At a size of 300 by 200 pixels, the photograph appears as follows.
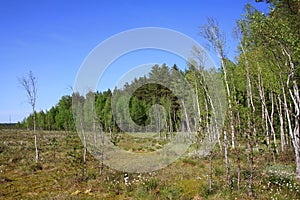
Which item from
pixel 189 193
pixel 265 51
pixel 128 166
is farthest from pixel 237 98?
pixel 128 166

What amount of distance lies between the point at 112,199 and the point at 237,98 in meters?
5.98

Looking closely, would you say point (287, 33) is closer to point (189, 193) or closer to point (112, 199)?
point (189, 193)

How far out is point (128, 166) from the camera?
1684 centimetres

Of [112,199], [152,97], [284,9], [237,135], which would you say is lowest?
[112,199]

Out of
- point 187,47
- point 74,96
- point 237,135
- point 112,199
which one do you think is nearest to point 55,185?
point 112,199

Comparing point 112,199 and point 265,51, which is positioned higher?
point 265,51

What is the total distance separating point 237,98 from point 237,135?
1.36 m

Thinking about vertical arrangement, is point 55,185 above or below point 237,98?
below

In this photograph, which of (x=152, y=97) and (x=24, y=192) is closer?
(x=24, y=192)

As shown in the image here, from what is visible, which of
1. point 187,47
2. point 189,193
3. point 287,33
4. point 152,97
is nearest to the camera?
point 189,193

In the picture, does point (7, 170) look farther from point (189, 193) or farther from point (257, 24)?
point (257, 24)

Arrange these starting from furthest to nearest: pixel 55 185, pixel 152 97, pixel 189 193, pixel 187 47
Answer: pixel 152 97 → pixel 187 47 → pixel 55 185 → pixel 189 193

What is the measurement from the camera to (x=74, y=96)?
17.7 m

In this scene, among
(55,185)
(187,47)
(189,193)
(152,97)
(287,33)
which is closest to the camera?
(189,193)
